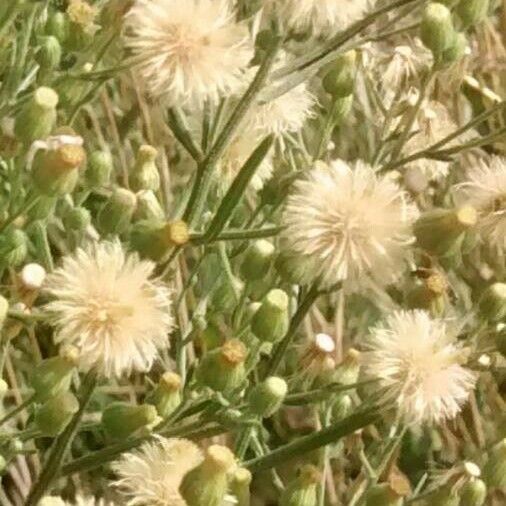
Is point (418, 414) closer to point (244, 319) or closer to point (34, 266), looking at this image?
point (244, 319)

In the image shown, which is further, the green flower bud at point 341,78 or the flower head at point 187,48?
the green flower bud at point 341,78

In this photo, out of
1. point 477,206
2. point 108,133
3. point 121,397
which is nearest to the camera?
point 477,206

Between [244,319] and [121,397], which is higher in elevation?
[244,319]

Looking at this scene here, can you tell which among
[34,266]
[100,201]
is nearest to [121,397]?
[100,201]

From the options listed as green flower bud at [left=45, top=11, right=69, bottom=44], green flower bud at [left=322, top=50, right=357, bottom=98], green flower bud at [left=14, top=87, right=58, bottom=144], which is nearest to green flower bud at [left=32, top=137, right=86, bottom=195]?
green flower bud at [left=14, top=87, right=58, bottom=144]

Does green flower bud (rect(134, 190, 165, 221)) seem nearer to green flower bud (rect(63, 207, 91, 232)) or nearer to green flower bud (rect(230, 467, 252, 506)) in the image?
green flower bud (rect(63, 207, 91, 232))

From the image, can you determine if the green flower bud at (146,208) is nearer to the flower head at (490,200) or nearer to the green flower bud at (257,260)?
the green flower bud at (257,260)

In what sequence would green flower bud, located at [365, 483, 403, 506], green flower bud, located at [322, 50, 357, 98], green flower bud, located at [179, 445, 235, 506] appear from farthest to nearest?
green flower bud, located at [322, 50, 357, 98], green flower bud, located at [365, 483, 403, 506], green flower bud, located at [179, 445, 235, 506]

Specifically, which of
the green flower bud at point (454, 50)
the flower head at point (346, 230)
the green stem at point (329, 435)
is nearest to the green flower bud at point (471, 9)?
the green flower bud at point (454, 50)
